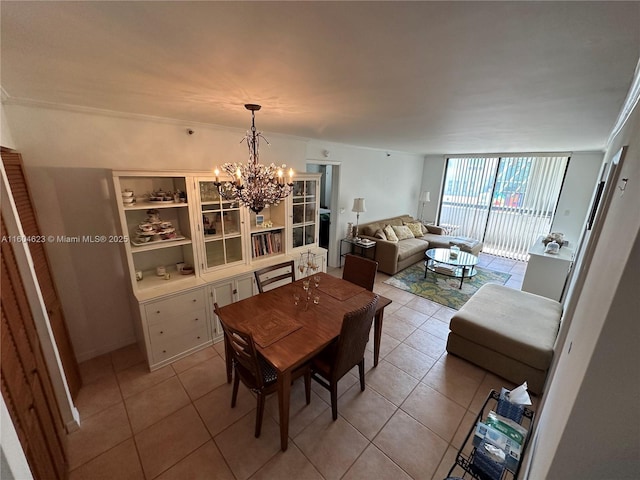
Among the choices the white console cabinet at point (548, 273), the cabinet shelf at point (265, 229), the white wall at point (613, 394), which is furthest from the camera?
the white console cabinet at point (548, 273)

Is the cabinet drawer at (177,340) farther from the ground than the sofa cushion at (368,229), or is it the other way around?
the sofa cushion at (368,229)

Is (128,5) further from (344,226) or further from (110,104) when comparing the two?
(344,226)

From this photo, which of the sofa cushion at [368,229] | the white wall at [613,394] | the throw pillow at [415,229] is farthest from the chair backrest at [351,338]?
the throw pillow at [415,229]

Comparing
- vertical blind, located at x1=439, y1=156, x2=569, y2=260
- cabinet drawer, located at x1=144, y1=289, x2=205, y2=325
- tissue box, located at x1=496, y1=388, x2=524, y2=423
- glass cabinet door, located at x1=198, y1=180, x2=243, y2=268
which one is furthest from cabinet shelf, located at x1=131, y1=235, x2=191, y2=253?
vertical blind, located at x1=439, y1=156, x2=569, y2=260

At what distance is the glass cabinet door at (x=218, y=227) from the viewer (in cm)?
280

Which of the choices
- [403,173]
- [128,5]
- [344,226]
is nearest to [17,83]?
[128,5]

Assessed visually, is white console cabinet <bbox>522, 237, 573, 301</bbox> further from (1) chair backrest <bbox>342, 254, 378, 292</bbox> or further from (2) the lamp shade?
(1) chair backrest <bbox>342, 254, 378, 292</bbox>

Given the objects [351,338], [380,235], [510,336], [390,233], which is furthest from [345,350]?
[390,233]

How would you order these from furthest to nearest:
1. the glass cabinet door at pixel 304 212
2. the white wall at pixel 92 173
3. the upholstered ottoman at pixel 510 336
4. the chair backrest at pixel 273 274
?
the glass cabinet door at pixel 304 212, the chair backrest at pixel 273 274, the upholstered ottoman at pixel 510 336, the white wall at pixel 92 173

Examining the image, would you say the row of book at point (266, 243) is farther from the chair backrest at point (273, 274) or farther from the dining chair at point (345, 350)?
the dining chair at point (345, 350)

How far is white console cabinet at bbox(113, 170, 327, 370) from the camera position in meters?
2.45

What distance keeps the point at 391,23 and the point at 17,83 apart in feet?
7.32

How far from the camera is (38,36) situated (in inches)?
39.6

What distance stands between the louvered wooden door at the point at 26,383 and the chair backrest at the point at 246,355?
0.95m
